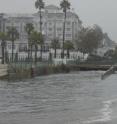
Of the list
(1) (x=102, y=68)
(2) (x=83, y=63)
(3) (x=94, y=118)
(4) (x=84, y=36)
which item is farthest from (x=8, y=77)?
(4) (x=84, y=36)

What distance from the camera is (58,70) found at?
343 feet

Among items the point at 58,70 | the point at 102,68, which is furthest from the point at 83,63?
the point at 58,70

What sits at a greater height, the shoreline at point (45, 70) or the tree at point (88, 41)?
the tree at point (88, 41)

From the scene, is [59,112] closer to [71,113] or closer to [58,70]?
[71,113]

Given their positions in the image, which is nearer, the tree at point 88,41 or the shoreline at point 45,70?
the shoreline at point 45,70

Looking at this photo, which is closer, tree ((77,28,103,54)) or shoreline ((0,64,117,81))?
Result: shoreline ((0,64,117,81))

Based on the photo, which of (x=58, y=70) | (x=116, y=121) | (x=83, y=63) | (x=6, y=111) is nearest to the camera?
(x=116, y=121)

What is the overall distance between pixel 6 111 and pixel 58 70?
79904 millimetres

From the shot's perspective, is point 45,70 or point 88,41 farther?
point 88,41

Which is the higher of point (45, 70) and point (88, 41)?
point (88, 41)

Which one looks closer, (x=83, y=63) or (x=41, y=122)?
(x=41, y=122)

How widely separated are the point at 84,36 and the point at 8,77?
105 m

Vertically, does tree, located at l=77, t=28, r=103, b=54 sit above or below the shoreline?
above

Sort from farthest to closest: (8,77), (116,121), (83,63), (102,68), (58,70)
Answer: (83,63), (102,68), (58,70), (8,77), (116,121)
